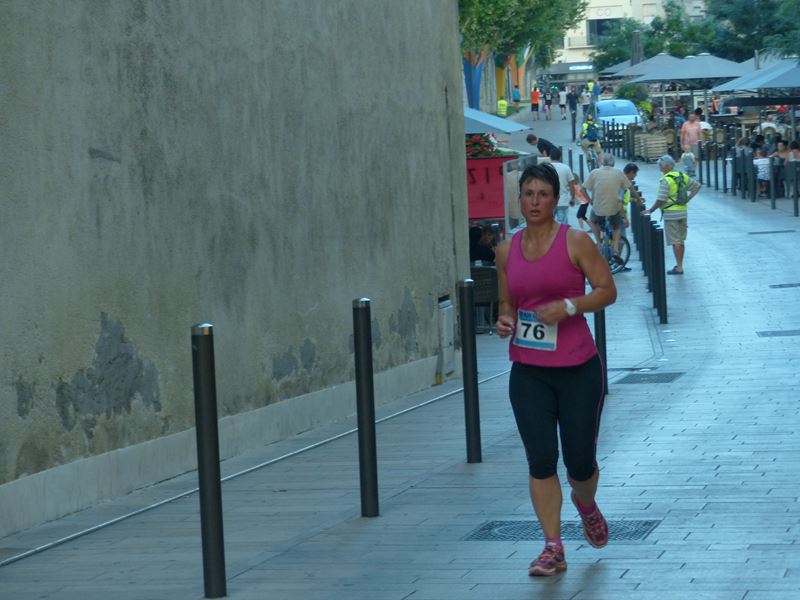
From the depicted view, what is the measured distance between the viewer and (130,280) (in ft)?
29.1

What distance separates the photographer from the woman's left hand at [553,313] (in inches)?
250

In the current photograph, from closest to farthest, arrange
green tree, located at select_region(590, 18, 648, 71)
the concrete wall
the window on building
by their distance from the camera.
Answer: the concrete wall → green tree, located at select_region(590, 18, 648, 71) → the window on building

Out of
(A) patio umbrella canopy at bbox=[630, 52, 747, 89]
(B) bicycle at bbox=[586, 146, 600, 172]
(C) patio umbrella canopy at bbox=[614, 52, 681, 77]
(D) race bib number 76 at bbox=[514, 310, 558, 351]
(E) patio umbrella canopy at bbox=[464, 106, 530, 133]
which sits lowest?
(D) race bib number 76 at bbox=[514, 310, 558, 351]

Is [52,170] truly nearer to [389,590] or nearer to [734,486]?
[389,590]

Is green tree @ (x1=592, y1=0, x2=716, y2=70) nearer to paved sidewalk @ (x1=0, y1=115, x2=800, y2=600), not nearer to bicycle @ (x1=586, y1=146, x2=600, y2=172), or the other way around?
bicycle @ (x1=586, y1=146, x2=600, y2=172)

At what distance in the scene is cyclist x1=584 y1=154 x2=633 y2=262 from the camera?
24.5 meters

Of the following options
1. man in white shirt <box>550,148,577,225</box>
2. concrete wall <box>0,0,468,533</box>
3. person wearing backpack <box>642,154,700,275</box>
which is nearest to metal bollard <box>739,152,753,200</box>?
man in white shirt <box>550,148,577,225</box>

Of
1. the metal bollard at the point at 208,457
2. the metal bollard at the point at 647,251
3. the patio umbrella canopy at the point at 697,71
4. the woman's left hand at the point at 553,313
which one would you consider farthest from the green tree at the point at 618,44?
the metal bollard at the point at 208,457

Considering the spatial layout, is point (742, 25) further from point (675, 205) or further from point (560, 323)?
point (560, 323)

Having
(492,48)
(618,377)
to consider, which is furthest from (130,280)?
(492,48)

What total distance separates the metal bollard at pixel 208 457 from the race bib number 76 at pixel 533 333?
1.28 metres

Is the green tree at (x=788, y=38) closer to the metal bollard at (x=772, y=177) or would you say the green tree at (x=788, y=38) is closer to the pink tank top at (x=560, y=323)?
the metal bollard at (x=772, y=177)

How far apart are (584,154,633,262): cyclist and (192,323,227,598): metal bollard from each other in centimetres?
1869

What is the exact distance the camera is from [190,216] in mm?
9648
